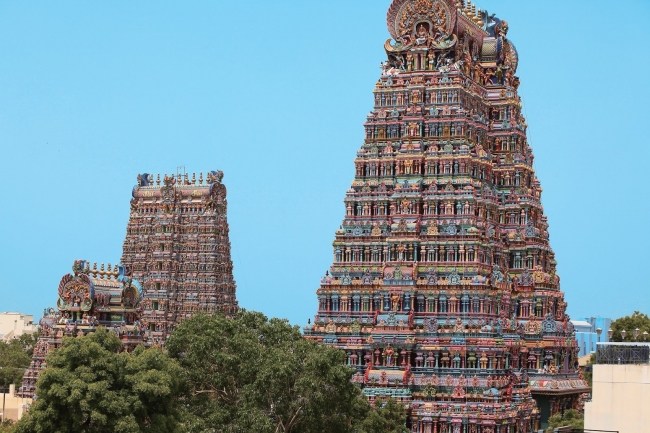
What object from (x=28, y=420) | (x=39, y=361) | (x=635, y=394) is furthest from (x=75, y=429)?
(x=39, y=361)

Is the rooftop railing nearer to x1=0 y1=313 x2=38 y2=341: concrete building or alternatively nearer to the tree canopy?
the tree canopy

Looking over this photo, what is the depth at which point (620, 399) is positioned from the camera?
4519 cm

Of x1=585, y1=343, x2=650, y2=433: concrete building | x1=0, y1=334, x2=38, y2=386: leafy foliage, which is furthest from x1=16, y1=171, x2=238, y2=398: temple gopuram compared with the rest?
x1=585, y1=343, x2=650, y2=433: concrete building

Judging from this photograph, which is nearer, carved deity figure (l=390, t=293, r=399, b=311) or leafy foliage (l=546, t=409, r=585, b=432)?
leafy foliage (l=546, t=409, r=585, b=432)

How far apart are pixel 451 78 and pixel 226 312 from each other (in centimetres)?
3127

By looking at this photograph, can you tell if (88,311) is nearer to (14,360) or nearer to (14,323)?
(14,360)

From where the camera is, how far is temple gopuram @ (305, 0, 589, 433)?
66.6 metres

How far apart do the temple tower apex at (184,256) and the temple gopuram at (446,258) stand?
25749mm

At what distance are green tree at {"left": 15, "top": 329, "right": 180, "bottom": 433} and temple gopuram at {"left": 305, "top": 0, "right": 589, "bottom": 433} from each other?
19.0 meters

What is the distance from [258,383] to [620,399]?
14765 millimetres

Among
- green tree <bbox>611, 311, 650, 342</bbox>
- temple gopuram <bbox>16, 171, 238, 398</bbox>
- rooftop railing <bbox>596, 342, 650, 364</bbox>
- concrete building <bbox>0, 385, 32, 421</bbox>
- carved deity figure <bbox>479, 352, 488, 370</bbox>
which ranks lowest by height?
concrete building <bbox>0, 385, 32, 421</bbox>

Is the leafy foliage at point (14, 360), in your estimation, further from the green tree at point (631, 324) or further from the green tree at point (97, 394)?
the green tree at point (97, 394)

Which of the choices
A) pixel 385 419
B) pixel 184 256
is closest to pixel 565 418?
pixel 385 419

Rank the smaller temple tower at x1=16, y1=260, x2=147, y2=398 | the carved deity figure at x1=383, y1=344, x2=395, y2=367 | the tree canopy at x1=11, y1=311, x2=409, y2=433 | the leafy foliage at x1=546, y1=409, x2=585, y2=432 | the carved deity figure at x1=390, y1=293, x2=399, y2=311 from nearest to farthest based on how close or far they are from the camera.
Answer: the tree canopy at x1=11, y1=311, x2=409, y2=433
the leafy foliage at x1=546, y1=409, x2=585, y2=432
the carved deity figure at x1=383, y1=344, x2=395, y2=367
the carved deity figure at x1=390, y1=293, x2=399, y2=311
the smaller temple tower at x1=16, y1=260, x2=147, y2=398
